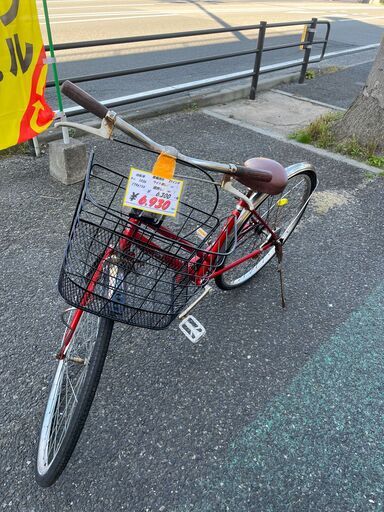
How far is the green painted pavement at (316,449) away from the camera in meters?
1.73

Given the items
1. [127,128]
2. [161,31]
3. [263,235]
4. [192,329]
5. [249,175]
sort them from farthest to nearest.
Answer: [161,31]
[263,235]
[192,329]
[249,175]
[127,128]

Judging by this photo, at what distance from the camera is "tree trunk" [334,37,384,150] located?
4.65 meters

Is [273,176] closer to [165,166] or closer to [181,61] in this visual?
[165,166]

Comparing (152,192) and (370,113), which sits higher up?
(152,192)

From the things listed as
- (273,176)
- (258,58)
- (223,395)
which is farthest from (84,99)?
(258,58)

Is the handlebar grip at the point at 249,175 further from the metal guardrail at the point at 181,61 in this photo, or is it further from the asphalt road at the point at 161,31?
the asphalt road at the point at 161,31

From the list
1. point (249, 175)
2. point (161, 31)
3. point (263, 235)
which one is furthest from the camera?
point (161, 31)

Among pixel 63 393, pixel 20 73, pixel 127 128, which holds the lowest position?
pixel 63 393

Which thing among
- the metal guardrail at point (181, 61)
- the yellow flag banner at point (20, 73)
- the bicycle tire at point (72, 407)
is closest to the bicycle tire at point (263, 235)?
the bicycle tire at point (72, 407)

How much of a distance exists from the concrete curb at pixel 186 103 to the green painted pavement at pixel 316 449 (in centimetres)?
363

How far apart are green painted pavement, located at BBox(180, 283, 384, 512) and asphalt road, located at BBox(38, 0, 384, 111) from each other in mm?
4881

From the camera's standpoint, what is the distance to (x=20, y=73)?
2.99 metres

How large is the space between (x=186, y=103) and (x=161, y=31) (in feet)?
20.7

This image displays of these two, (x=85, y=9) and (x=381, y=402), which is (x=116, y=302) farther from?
(x=85, y=9)
